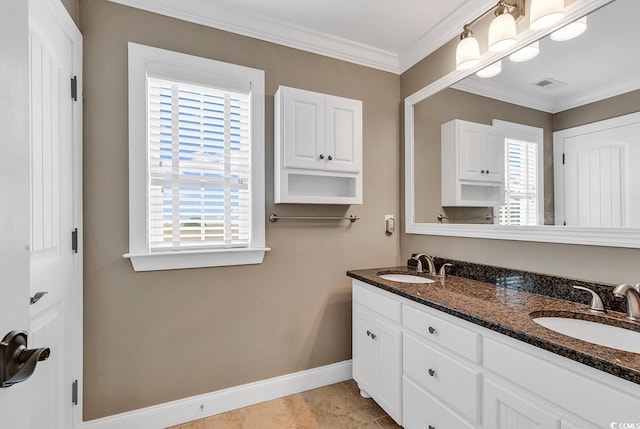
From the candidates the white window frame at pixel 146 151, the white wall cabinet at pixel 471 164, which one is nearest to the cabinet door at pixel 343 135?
the white window frame at pixel 146 151

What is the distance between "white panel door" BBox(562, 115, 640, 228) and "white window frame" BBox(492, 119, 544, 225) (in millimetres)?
108

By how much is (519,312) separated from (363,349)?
1023 mm

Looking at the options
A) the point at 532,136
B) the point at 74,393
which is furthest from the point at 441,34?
the point at 74,393

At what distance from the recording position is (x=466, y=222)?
1966mm

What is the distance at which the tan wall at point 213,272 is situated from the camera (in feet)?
5.50

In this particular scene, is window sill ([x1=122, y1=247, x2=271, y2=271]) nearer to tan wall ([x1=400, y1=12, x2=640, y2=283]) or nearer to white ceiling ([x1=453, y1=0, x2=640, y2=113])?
tan wall ([x1=400, y1=12, x2=640, y2=283])

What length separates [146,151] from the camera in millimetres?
1754

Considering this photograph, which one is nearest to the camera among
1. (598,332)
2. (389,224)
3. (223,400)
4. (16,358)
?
(16,358)

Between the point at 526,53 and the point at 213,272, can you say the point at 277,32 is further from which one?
the point at 213,272

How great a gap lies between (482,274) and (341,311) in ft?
3.37

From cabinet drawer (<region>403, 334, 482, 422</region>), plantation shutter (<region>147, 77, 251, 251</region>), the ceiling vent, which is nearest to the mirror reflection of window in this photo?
→ the ceiling vent

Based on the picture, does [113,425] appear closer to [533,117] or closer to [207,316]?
[207,316]

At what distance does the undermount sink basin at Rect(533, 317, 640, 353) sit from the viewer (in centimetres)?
110

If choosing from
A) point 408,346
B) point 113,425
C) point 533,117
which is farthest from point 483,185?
point 113,425
